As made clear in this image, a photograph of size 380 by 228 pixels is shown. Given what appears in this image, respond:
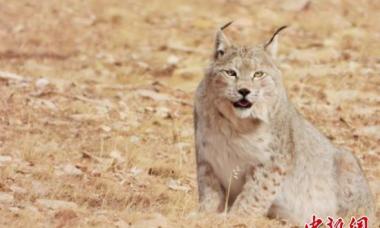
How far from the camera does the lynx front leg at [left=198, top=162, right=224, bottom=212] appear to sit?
9.20 meters

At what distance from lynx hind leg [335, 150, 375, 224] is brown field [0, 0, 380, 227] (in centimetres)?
89

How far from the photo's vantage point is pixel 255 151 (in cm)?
911

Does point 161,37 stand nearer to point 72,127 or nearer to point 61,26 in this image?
point 61,26

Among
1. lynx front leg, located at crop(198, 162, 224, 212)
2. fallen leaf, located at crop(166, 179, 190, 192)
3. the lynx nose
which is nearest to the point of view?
the lynx nose

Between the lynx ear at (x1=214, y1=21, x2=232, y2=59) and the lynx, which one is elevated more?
the lynx ear at (x1=214, y1=21, x2=232, y2=59)

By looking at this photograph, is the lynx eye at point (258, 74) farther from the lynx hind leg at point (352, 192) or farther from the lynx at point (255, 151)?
the lynx hind leg at point (352, 192)

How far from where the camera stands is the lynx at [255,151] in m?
9.05

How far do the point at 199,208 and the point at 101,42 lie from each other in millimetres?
9830

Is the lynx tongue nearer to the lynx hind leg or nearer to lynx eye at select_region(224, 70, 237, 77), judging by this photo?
lynx eye at select_region(224, 70, 237, 77)

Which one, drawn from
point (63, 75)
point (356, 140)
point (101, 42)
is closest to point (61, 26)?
point (101, 42)

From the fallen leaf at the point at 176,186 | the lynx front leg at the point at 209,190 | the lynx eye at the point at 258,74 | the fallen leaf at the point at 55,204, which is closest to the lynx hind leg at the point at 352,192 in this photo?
the lynx front leg at the point at 209,190

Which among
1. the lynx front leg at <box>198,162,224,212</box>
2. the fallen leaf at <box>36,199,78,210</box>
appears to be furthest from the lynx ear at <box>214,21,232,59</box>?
the fallen leaf at <box>36,199,78,210</box>

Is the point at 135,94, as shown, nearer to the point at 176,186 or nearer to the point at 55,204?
the point at 176,186

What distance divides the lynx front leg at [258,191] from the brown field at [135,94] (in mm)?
191
